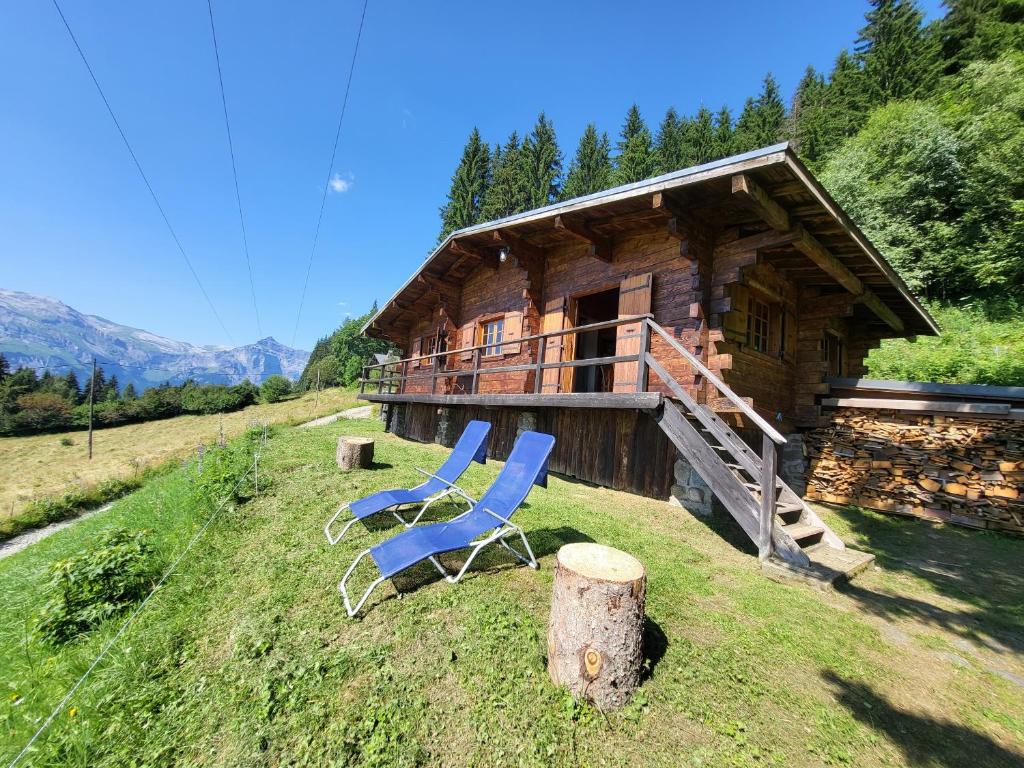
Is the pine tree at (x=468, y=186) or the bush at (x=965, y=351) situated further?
the pine tree at (x=468, y=186)

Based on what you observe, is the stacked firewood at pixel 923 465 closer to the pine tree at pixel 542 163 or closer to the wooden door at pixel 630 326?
the wooden door at pixel 630 326

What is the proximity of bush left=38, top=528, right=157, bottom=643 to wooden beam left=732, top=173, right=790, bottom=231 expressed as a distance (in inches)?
300

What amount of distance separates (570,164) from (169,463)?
118 ft

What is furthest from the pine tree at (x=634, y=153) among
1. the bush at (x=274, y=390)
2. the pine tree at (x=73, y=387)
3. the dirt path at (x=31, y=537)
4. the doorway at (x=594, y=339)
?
the pine tree at (x=73, y=387)

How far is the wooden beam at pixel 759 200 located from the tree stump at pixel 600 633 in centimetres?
474

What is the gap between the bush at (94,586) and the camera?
10.9 ft

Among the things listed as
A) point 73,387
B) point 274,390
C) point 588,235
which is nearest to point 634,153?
point 588,235

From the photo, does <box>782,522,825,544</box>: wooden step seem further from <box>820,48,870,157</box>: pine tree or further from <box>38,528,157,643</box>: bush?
<box>820,48,870,157</box>: pine tree

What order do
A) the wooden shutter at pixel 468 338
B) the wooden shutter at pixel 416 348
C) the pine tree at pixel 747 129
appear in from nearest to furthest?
the wooden shutter at pixel 468 338 → the wooden shutter at pixel 416 348 → the pine tree at pixel 747 129

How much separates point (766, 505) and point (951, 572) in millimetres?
2751

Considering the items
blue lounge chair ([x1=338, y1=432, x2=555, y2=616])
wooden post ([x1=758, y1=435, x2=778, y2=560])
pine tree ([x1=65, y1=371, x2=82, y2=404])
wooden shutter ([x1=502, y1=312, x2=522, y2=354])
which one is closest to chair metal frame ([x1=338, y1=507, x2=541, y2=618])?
blue lounge chair ([x1=338, y1=432, x2=555, y2=616])

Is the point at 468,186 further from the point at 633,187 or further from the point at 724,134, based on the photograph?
the point at 633,187

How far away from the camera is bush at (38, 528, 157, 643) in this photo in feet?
10.9

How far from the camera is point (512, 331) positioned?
947 centimetres
